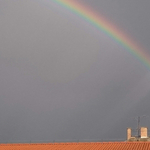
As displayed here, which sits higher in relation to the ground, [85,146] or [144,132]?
[85,146]

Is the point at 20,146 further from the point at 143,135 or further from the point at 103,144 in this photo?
the point at 143,135

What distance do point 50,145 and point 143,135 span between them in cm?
1868

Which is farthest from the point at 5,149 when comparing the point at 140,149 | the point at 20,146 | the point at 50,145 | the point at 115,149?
the point at 140,149

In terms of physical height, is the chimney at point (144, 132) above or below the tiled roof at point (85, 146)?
below

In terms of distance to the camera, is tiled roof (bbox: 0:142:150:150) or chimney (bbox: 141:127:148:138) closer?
tiled roof (bbox: 0:142:150:150)

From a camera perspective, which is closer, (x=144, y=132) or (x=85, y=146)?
(x=85, y=146)

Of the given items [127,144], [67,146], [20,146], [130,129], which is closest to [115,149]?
[127,144]

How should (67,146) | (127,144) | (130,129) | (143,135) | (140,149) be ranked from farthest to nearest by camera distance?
(130,129) → (143,135) → (67,146) → (127,144) → (140,149)

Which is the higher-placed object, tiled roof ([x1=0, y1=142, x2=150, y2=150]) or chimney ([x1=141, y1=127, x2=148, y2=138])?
tiled roof ([x1=0, y1=142, x2=150, y2=150])

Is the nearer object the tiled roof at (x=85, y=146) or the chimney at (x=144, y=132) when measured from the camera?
the tiled roof at (x=85, y=146)

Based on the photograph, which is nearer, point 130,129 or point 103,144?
point 103,144

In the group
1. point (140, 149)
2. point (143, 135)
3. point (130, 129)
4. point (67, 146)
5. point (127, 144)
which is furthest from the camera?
point (130, 129)

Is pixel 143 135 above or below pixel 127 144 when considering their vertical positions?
below

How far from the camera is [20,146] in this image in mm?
34281
